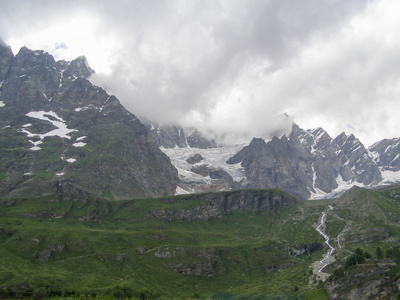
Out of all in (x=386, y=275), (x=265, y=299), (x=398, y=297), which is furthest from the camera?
(x=265, y=299)

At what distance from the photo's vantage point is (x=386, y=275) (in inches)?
5743

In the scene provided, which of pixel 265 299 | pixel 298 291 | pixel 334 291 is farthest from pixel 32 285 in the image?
pixel 334 291

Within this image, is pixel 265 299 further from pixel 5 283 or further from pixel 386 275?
pixel 5 283

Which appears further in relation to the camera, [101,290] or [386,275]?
[101,290]

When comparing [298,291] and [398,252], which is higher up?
[398,252]

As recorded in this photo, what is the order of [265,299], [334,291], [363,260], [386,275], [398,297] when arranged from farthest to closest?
[265,299], [363,260], [334,291], [386,275], [398,297]

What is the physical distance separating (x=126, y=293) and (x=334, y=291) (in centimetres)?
10841

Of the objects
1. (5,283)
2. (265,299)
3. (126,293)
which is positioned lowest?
(265,299)

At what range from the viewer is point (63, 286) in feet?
653

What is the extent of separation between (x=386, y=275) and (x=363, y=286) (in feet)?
34.2

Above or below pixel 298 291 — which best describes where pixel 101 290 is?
above

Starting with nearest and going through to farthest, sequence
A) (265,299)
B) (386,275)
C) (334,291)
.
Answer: (386,275), (334,291), (265,299)

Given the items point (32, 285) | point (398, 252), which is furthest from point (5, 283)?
point (398, 252)

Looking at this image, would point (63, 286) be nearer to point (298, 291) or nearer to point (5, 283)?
point (5, 283)
